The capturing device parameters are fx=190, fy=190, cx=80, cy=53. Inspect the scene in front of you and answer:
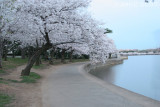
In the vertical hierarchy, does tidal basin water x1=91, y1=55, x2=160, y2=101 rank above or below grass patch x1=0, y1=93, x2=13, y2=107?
below

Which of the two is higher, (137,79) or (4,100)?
(4,100)

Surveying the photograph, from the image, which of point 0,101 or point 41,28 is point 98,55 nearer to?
point 41,28

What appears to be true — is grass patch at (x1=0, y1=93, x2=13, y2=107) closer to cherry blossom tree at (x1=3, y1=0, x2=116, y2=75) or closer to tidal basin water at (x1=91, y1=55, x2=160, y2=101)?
cherry blossom tree at (x1=3, y1=0, x2=116, y2=75)

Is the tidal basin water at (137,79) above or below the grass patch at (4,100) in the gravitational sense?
below

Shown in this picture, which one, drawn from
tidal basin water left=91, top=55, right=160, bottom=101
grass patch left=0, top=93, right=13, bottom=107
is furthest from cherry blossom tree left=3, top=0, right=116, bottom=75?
grass patch left=0, top=93, right=13, bottom=107

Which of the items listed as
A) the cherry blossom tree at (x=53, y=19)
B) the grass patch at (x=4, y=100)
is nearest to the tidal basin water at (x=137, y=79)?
the cherry blossom tree at (x=53, y=19)

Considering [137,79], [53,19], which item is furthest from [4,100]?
[137,79]

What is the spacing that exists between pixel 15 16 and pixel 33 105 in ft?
28.1

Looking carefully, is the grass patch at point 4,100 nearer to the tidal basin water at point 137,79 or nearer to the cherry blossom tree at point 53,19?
the cherry blossom tree at point 53,19

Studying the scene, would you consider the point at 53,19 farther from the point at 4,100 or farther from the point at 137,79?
the point at 137,79

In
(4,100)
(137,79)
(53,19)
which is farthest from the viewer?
(137,79)

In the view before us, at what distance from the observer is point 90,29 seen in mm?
15812

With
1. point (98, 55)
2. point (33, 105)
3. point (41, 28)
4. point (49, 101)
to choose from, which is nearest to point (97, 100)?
point (49, 101)

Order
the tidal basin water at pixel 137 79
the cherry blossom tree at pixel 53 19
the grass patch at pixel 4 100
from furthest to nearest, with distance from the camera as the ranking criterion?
the tidal basin water at pixel 137 79
the cherry blossom tree at pixel 53 19
the grass patch at pixel 4 100
